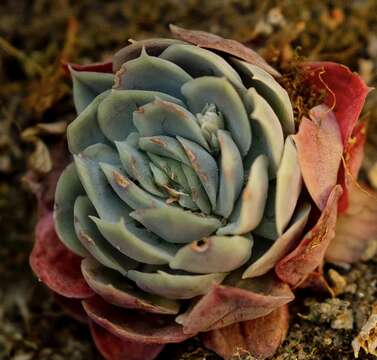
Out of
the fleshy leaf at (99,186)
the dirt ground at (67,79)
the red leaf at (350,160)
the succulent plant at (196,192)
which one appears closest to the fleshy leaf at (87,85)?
the succulent plant at (196,192)

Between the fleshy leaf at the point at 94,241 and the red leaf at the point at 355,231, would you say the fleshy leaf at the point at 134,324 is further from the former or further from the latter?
the red leaf at the point at 355,231

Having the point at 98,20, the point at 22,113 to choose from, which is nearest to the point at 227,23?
the point at 98,20

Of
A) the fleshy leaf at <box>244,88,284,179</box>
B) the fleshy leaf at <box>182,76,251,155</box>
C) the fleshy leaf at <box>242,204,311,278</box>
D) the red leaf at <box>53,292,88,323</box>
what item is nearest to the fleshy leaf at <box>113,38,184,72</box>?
the fleshy leaf at <box>182,76,251,155</box>

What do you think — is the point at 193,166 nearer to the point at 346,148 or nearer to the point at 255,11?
the point at 346,148

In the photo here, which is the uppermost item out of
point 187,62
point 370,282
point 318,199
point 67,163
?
point 187,62

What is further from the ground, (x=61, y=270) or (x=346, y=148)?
(x=346, y=148)

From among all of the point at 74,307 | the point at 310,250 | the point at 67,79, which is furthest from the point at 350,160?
the point at 67,79
